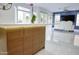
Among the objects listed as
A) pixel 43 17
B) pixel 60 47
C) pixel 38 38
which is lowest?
pixel 60 47

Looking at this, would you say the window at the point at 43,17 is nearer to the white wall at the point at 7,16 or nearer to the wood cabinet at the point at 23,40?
the wood cabinet at the point at 23,40

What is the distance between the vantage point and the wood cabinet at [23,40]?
2.04 meters

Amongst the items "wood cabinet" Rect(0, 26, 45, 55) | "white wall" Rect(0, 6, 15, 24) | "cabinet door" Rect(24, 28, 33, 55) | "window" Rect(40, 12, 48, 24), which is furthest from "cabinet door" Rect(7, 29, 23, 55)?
"window" Rect(40, 12, 48, 24)

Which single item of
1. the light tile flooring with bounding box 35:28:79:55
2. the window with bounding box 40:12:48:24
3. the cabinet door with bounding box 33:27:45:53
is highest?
the window with bounding box 40:12:48:24

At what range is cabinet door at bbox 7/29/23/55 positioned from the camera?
2.05 meters

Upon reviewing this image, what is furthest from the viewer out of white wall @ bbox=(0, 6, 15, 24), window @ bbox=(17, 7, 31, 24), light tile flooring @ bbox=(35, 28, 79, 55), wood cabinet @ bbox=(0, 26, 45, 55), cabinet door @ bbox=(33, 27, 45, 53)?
cabinet door @ bbox=(33, 27, 45, 53)

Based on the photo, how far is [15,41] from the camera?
7.15 ft

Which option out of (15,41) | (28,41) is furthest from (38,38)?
(15,41)

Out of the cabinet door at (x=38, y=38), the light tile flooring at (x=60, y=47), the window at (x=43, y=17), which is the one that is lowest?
the light tile flooring at (x=60, y=47)

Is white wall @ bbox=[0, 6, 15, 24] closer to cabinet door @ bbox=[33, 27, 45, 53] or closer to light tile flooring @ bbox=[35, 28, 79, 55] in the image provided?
cabinet door @ bbox=[33, 27, 45, 53]

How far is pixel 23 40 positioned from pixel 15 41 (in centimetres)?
30

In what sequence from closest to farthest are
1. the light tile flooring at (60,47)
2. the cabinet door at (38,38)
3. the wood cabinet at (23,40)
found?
the wood cabinet at (23,40)
the light tile flooring at (60,47)
the cabinet door at (38,38)

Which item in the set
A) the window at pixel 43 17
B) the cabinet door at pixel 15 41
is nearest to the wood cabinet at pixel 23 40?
the cabinet door at pixel 15 41

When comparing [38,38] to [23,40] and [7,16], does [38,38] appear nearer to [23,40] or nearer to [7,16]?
[23,40]
